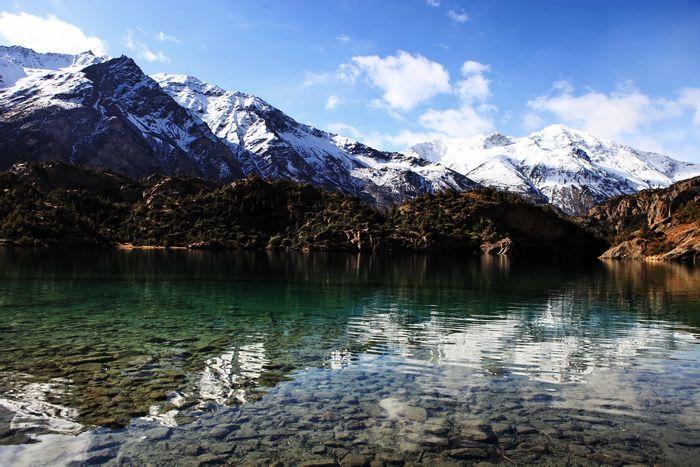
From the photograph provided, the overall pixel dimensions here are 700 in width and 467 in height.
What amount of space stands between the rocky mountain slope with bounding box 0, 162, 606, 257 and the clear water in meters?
126

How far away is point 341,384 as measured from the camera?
16812 millimetres

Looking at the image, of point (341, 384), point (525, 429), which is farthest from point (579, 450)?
point (341, 384)

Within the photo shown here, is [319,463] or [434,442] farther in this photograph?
[434,442]

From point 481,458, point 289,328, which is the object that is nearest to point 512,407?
point 481,458

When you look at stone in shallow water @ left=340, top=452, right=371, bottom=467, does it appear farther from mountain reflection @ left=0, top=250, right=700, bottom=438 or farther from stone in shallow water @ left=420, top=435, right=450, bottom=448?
mountain reflection @ left=0, top=250, right=700, bottom=438

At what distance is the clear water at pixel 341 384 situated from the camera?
38.9 ft

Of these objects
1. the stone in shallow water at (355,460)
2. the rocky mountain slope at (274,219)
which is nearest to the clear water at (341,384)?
the stone in shallow water at (355,460)

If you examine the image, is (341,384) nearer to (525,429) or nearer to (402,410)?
Answer: (402,410)

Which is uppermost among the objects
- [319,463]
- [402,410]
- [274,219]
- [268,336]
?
[274,219]

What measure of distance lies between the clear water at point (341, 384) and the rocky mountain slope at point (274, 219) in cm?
12635

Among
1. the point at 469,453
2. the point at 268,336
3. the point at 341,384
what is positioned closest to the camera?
the point at 469,453

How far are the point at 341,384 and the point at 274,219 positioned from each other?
165m

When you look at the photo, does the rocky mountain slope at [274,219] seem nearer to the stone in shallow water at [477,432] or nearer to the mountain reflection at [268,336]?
the mountain reflection at [268,336]

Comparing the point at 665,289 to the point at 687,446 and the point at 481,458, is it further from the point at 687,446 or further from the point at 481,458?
the point at 481,458
